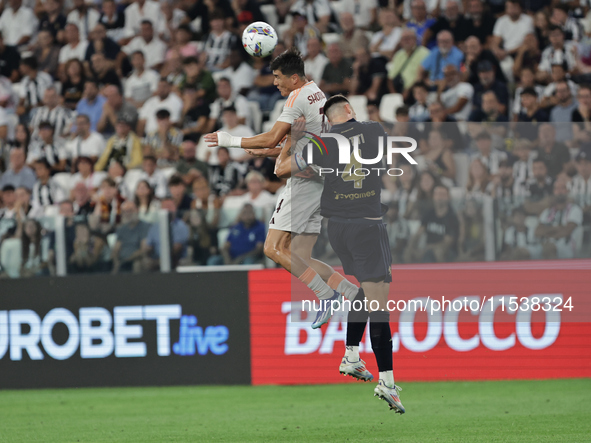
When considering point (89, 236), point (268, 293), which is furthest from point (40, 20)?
point (268, 293)

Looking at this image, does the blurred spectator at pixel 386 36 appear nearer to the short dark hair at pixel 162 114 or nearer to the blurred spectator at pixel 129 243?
the short dark hair at pixel 162 114

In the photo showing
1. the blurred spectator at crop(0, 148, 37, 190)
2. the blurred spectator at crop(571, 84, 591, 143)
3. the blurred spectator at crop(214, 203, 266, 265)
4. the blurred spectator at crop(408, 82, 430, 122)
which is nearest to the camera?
the blurred spectator at crop(214, 203, 266, 265)

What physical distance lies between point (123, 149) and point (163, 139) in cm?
67

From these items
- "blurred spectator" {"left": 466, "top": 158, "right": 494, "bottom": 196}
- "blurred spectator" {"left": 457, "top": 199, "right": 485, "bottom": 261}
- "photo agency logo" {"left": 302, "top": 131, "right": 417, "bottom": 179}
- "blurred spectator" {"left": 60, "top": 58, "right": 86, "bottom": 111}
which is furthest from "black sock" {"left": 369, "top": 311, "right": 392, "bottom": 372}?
"blurred spectator" {"left": 60, "top": 58, "right": 86, "bottom": 111}

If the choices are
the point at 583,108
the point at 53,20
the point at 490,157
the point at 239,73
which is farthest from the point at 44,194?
the point at 583,108

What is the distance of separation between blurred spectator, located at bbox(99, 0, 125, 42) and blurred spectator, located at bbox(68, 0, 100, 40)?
0.51 feet

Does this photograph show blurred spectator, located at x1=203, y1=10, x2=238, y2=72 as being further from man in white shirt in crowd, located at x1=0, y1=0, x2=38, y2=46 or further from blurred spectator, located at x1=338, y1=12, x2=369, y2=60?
man in white shirt in crowd, located at x1=0, y1=0, x2=38, y2=46

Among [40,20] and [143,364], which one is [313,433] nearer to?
[143,364]

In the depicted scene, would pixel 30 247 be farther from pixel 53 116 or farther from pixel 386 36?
pixel 386 36

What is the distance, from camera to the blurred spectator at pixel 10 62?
16797 mm

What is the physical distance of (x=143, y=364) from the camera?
39.0 ft

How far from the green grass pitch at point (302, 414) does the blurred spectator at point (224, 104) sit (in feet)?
14.8

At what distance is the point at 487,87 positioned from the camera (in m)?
13.0

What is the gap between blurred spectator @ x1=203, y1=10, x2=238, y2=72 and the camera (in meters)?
15.4
